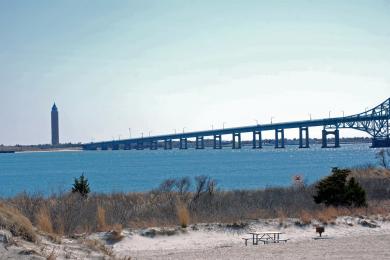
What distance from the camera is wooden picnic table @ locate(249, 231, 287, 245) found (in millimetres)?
14767

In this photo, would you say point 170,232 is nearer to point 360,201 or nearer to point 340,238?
point 340,238

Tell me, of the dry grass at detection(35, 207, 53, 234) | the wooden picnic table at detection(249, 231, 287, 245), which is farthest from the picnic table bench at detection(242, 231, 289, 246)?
the dry grass at detection(35, 207, 53, 234)

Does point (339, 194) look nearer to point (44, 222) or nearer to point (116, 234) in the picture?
point (116, 234)

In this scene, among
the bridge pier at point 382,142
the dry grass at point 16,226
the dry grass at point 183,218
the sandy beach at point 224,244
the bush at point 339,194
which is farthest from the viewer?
the bridge pier at point 382,142

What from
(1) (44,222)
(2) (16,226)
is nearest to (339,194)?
(1) (44,222)

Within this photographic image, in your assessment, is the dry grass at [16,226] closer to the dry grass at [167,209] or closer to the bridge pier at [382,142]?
the dry grass at [167,209]

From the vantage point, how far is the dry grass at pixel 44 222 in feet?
45.0

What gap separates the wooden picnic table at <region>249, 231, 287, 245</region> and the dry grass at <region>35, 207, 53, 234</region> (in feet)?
14.5

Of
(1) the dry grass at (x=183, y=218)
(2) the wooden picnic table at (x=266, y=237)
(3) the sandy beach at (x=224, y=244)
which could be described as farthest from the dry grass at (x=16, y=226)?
(1) the dry grass at (x=183, y=218)

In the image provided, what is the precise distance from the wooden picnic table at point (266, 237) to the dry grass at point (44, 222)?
14.5 feet

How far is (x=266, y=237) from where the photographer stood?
605 inches

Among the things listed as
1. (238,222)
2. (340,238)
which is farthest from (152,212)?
(340,238)

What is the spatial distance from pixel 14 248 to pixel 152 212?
29.8 ft

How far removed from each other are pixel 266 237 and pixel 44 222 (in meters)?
5.05
